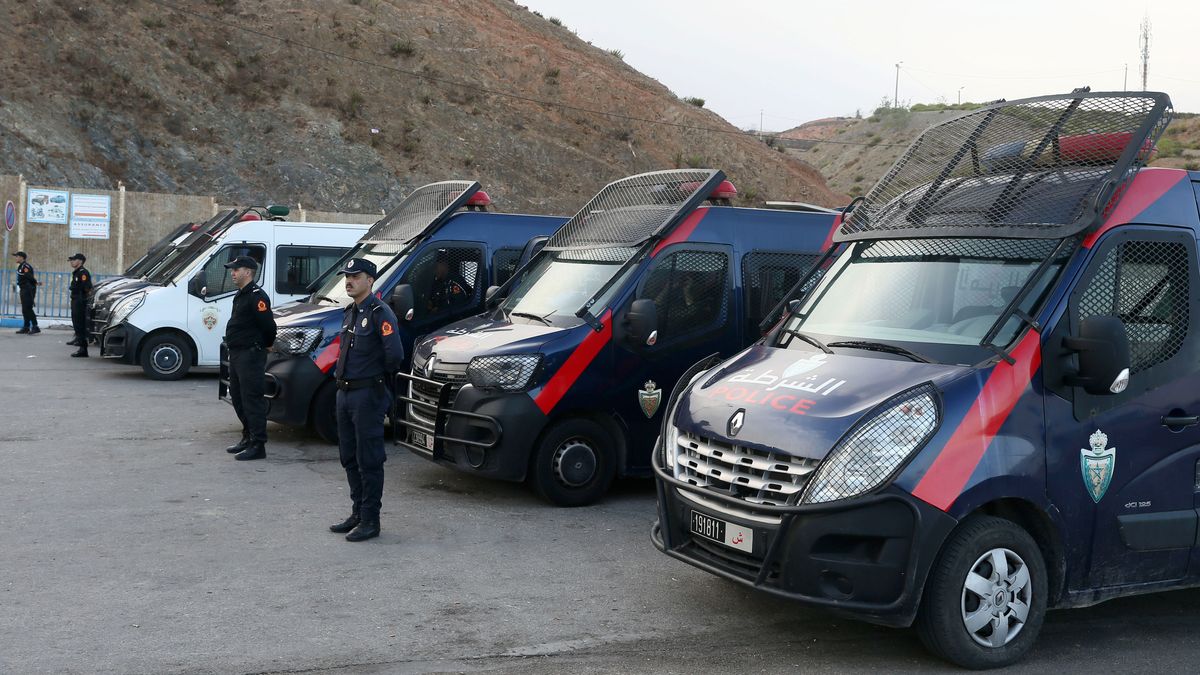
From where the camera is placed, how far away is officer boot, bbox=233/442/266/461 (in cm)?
1011

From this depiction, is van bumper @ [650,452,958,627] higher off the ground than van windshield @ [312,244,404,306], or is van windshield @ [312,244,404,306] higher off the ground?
van windshield @ [312,244,404,306]

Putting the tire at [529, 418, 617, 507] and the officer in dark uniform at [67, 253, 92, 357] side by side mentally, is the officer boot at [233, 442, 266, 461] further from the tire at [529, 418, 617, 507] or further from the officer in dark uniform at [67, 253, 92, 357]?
the officer in dark uniform at [67, 253, 92, 357]

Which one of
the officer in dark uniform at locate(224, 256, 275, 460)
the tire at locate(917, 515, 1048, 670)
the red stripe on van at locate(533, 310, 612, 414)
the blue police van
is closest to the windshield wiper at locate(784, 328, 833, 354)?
the blue police van

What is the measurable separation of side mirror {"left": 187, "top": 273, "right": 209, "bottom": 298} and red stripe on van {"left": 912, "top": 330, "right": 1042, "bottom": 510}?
A: 41.3 ft

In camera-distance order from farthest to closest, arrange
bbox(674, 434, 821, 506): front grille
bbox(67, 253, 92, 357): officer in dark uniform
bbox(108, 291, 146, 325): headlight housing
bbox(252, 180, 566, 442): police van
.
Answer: bbox(67, 253, 92, 357): officer in dark uniform
bbox(108, 291, 146, 325): headlight housing
bbox(252, 180, 566, 442): police van
bbox(674, 434, 821, 506): front grille

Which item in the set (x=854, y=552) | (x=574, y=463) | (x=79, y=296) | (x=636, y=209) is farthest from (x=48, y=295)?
(x=854, y=552)

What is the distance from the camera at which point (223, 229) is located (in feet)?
52.6

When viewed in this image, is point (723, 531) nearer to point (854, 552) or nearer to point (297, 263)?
point (854, 552)

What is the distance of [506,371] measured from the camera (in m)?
8.33

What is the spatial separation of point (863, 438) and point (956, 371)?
591 millimetres

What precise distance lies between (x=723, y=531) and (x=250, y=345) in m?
6.03

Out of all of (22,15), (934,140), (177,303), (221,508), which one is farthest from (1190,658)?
(22,15)

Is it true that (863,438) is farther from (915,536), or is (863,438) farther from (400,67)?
(400,67)

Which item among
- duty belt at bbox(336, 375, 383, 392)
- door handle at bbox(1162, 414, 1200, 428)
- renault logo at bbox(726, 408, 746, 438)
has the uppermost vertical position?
door handle at bbox(1162, 414, 1200, 428)
